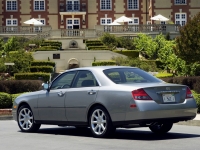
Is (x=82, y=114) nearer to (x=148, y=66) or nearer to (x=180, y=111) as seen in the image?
(x=180, y=111)

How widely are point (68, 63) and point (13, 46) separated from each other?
6350mm

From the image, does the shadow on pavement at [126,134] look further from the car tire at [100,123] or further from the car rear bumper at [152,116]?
the car rear bumper at [152,116]

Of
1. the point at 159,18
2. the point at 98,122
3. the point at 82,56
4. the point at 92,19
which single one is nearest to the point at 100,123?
the point at 98,122

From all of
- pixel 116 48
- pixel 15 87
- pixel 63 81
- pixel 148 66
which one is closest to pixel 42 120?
pixel 63 81

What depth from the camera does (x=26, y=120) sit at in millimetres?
15266

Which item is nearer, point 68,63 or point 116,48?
point 68,63

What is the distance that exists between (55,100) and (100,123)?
1610 millimetres

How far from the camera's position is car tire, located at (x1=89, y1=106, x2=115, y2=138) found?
13.0 m

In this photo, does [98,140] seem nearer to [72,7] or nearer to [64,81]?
[64,81]

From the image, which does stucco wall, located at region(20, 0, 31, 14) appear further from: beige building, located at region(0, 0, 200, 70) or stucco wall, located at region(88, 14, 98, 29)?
stucco wall, located at region(88, 14, 98, 29)

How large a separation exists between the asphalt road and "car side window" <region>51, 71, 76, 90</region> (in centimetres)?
112

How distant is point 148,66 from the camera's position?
135ft

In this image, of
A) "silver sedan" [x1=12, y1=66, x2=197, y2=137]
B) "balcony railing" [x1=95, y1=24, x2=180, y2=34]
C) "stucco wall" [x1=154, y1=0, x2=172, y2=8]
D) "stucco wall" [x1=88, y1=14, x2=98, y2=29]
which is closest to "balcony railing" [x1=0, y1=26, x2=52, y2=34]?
"balcony railing" [x1=95, y1=24, x2=180, y2=34]

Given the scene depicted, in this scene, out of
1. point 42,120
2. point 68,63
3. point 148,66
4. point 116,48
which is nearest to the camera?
point 42,120
